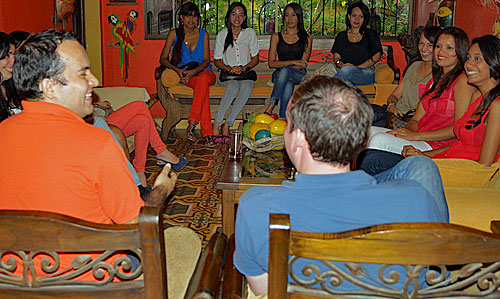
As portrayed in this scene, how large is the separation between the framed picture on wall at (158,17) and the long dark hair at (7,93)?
3442 mm

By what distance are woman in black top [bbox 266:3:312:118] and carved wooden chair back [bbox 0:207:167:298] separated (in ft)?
14.4

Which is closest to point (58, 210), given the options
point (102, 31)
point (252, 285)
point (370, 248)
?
point (252, 285)

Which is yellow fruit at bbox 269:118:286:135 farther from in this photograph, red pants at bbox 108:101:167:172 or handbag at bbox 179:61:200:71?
handbag at bbox 179:61:200:71

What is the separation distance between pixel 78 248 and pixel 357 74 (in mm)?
4838

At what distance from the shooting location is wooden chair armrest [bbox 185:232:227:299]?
48.5 inches

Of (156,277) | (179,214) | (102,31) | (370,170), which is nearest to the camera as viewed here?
(156,277)

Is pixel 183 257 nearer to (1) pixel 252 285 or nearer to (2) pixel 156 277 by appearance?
(1) pixel 252 285

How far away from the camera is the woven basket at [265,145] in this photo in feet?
9.85

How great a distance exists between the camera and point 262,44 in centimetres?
650

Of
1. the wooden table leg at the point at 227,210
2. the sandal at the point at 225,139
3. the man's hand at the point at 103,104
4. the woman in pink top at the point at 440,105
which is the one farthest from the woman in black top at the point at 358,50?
the wooden table leg at the point at 227,210

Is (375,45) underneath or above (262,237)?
above

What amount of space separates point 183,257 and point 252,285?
0.58 metres

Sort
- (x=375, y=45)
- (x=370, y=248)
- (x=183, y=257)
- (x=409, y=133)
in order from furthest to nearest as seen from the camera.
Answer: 1. (x=375, y=45)
2. (x=409, y=133)
3. (x=183, y=257)
4. (x=370, y=248)

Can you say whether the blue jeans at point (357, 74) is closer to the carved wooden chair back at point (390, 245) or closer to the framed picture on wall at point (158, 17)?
the framed picture on wall at point (158, 17)
